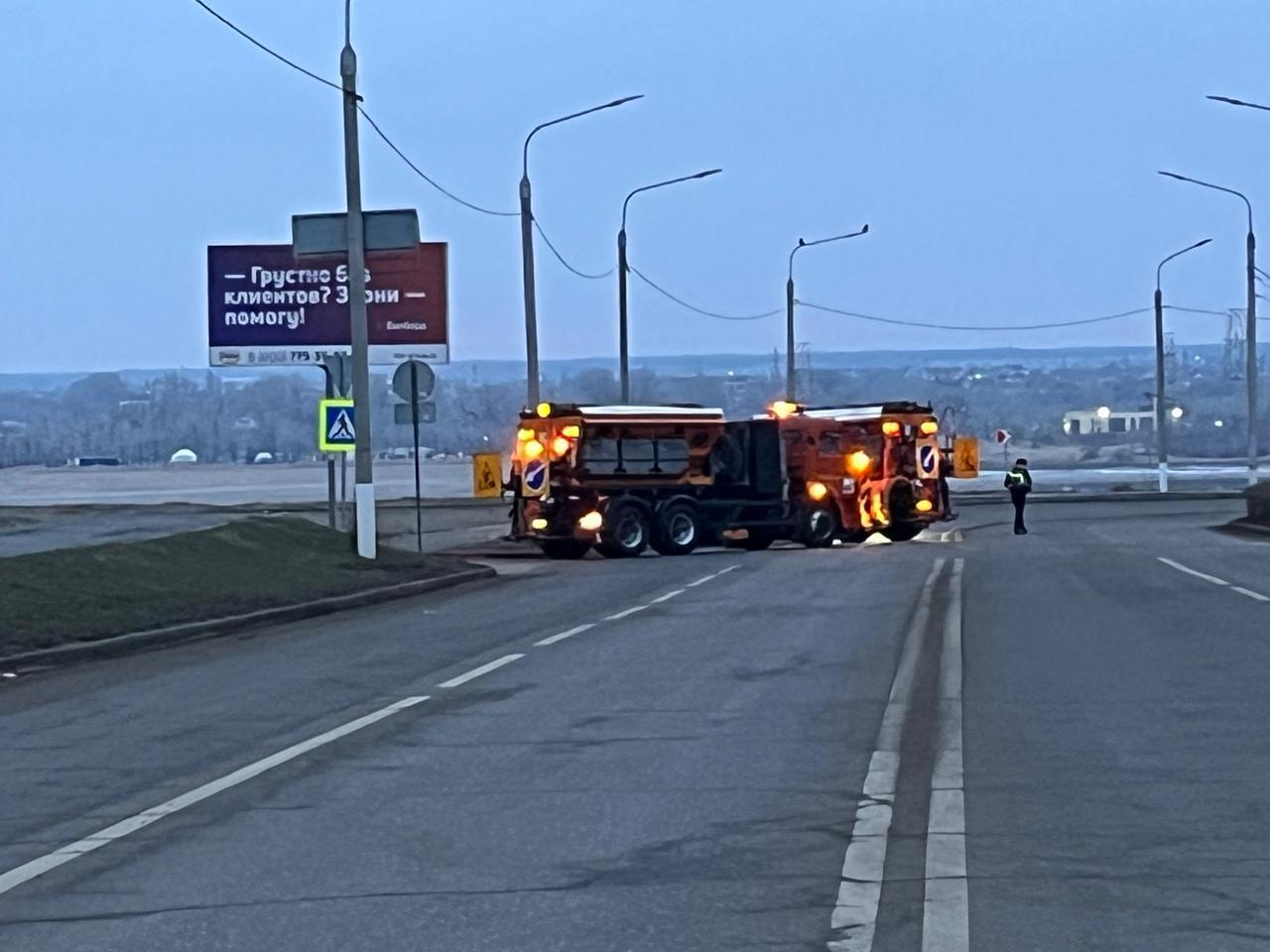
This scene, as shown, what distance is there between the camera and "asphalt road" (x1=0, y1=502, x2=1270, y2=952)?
22.6 ft

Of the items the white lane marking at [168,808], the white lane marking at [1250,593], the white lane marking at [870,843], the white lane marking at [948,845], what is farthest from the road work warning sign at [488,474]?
the white lane marking at [168,808]

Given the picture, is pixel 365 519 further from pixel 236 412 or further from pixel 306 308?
pixel 236 412

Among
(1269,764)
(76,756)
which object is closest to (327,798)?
(76,756)

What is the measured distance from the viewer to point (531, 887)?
7363 millimetres

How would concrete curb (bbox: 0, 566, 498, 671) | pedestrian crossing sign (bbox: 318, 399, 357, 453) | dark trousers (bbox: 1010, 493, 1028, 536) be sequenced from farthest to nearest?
dark trousers (bbox: 1010, 493, 1028, 536)
pedestrian crossing sign (bbox: 318, 399, 357, 453)
concrete curb (bbox: 0, 566, 498, 671)

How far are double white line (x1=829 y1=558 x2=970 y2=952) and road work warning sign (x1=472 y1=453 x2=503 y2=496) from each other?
2127 cm

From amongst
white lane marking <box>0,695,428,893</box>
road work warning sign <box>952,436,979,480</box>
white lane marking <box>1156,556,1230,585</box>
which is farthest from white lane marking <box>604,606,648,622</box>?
road work warning sign <box>952,436,979,480</box>

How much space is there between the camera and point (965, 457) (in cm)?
4372

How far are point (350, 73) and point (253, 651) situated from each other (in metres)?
11.2

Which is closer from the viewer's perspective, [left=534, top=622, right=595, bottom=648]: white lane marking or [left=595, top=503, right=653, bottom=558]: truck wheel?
[left=534, top=622, right=595, bottom=648]: white lane marking

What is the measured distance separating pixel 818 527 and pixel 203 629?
22.0m

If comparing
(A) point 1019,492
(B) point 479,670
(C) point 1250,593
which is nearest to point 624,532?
(A) point 1019,492

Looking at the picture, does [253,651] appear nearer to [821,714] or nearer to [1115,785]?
[821,714]

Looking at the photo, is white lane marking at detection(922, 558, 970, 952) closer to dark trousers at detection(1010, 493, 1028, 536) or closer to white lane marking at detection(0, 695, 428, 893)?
white lane marking at detection(0, 695, 428, 893)
